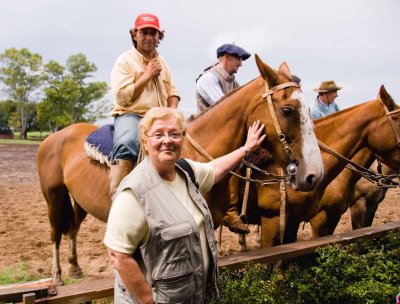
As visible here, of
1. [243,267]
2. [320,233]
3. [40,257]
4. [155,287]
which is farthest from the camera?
[40,257]

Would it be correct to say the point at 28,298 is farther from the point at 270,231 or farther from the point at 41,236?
the point at 41,236

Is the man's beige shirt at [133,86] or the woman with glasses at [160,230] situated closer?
the woman with glasses at [160,230]

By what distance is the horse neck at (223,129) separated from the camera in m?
3.29

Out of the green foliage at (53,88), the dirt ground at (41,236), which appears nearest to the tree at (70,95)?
the green foliage at (53,88)

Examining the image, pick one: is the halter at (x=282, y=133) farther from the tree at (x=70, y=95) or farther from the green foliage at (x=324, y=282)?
the tree at (x=70, y=95)

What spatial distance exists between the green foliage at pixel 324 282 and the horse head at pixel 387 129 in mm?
1263

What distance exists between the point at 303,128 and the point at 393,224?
2.86m

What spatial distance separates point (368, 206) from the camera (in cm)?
612

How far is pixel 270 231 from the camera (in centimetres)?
423

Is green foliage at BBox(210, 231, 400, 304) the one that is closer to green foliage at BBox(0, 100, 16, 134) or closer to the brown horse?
the brown horse

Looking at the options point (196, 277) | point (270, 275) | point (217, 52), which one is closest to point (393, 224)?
point (270, 275)

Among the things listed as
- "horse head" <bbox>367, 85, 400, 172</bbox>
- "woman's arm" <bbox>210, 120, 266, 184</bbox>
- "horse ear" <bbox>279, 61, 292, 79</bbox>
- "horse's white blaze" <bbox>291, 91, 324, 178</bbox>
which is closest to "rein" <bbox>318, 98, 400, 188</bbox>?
"horse head" <bbox>367, 85, 400, 172</bbox>

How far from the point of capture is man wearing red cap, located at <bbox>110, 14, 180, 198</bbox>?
3314 mm

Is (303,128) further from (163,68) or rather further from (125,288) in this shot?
(125,288)
